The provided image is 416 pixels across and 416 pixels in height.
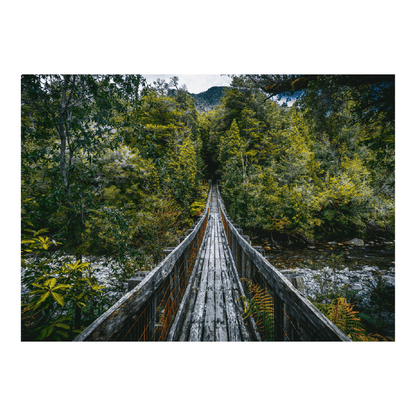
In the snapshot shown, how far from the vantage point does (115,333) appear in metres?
1.06

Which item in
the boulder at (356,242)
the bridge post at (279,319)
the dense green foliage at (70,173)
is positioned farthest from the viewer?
the boulder at (356,242)

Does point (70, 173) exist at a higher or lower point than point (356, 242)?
higher

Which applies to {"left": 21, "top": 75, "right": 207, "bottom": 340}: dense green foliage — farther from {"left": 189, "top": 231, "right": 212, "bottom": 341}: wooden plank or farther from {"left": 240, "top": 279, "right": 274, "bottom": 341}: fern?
{"left": 240, "top": 279, "right": 274, "bottom": 341}: fern

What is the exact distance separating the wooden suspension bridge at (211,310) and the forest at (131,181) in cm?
60

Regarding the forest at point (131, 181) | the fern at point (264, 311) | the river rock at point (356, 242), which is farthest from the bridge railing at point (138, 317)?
the river rock at point (356, 242)

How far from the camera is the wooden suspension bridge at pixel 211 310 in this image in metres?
1.03

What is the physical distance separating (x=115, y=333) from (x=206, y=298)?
76.6 inches

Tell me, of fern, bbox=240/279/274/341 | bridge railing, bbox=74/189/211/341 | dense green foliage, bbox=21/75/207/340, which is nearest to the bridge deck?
fern, bbox=240/279/274/341

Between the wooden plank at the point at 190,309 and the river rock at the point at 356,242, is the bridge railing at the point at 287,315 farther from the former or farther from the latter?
the river rock at the point at 356,242

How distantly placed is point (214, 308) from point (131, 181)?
8.61 metres

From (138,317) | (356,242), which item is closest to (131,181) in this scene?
(138,317)

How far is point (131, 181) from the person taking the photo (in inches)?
371

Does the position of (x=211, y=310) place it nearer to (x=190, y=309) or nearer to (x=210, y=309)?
(x=210, y=309)

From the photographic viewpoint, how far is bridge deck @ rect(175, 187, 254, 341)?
206 cm
